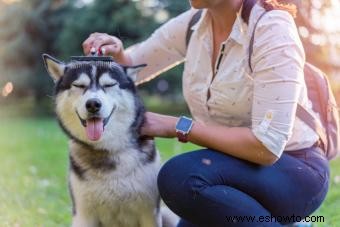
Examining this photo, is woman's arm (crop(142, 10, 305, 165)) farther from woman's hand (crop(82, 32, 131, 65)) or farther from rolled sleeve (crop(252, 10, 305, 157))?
woman's hand (crop(82, 32, 131, 65))

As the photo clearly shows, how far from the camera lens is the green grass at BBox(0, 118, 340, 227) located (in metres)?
3.18

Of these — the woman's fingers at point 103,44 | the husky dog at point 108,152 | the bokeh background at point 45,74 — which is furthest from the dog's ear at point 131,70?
the bokeh background at point 45,74

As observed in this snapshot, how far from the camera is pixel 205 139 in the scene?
6.86ft

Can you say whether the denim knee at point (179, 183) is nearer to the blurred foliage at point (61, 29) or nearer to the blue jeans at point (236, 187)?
the blue jeans at point (236, 187)

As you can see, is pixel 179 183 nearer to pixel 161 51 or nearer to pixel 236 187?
pixel 236 187

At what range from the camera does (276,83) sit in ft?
6.53

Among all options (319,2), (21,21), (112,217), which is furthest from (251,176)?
(21,21)

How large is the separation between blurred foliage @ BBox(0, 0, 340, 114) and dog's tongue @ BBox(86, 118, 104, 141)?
7195 mm

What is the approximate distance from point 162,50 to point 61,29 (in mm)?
9177

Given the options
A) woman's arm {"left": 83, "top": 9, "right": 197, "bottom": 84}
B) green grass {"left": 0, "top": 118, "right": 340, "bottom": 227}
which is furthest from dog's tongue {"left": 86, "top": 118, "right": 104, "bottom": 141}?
green grass {"left": 0, "top": 118, "right": 340, "bottom": 227}

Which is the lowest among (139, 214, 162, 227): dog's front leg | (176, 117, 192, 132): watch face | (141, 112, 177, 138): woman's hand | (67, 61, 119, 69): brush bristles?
(139, 214, 162, 227): dog's front leg

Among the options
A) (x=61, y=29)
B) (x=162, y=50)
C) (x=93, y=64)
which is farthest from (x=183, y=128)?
(x=61, y=29)

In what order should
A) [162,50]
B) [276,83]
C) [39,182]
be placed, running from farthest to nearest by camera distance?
[39,182] < [162,50] < [276,83]

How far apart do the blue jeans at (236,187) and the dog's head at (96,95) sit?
0.27 m
